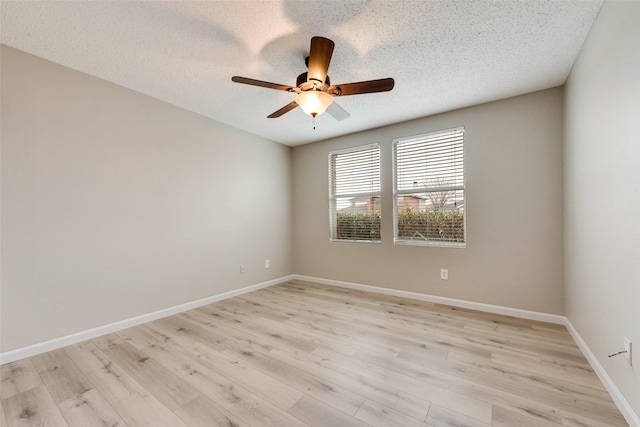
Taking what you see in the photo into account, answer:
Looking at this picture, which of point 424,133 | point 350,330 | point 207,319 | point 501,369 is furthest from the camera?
point 424,133

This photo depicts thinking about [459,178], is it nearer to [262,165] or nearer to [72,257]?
[262,165]

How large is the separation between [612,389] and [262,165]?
4.17 meters

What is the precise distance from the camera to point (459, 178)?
125 inches

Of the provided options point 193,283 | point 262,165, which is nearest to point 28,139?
point 193,283

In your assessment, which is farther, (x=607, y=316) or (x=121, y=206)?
(x=121, y=206)

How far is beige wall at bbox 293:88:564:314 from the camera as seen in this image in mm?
2645

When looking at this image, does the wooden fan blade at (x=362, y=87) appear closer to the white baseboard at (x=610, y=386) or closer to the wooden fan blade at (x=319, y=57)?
the wooden fan blade at (x=319, y=57)

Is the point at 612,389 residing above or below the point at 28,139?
below

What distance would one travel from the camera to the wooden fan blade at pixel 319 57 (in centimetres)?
161

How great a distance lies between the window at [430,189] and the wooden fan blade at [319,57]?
81.6 inches

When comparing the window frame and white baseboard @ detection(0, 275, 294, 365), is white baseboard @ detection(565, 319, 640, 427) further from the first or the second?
white baseboard @ detection(0, 275, 294, 365)

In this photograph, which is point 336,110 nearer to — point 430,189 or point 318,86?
point 318,86

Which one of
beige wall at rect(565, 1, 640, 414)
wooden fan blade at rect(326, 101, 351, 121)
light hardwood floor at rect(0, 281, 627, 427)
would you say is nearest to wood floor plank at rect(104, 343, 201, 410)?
light hardwood floor at rect(0, 281, 627, 427)

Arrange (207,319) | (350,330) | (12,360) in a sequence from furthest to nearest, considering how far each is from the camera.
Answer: (207,319)
(350,330)
(12,360)
